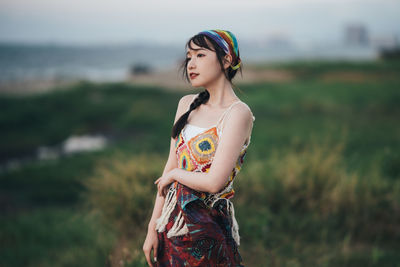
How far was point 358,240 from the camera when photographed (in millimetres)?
4742

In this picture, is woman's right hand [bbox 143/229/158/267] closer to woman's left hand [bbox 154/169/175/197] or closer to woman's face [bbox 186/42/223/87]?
woman's left hand [bbox 154/169/175/197]

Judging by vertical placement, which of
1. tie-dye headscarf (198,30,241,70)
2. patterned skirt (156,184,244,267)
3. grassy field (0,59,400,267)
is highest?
tie-dye headscarf (198,30,241,70)

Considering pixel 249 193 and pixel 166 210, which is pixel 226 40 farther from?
pixel 249 193

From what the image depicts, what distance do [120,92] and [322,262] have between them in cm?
1708

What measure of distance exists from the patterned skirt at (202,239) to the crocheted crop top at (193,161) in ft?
0.08

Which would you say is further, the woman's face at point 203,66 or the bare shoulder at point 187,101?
the bare shoulder at point 187,101

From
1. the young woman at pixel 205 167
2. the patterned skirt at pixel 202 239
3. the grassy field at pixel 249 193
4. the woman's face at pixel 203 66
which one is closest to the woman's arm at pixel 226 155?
the young woman at pixel 205 167

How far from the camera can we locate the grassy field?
4.11 metres

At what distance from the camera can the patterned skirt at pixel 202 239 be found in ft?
5.84

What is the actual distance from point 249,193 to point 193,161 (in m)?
3.67

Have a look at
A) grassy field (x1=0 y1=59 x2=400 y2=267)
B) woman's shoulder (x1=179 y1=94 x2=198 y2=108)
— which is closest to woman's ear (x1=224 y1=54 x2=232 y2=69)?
woman's shoulder (x1=179 y1=94 x2=198 y2=108)

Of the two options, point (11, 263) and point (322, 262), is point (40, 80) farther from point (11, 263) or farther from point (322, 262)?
point (322, 262)

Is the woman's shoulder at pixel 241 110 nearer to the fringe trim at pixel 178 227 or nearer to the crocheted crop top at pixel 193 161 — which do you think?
the crocheted crop top at pixel 193 161

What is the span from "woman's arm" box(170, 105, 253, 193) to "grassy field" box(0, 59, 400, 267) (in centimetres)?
128
